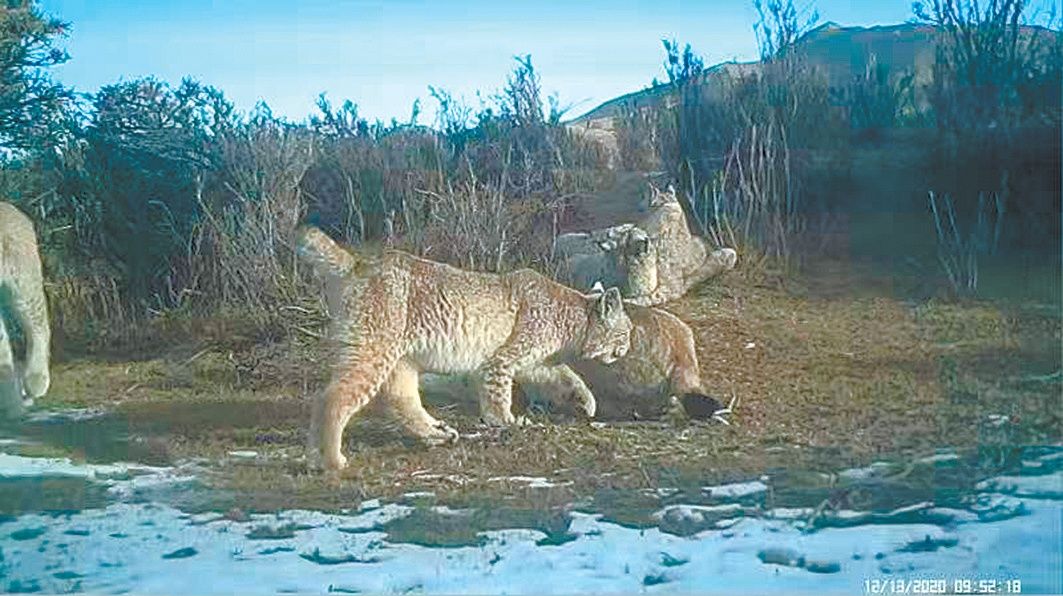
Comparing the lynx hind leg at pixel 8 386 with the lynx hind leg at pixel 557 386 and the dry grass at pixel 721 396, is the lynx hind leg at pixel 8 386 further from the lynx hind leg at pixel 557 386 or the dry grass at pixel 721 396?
the lynx hind leg at pixel 557 386

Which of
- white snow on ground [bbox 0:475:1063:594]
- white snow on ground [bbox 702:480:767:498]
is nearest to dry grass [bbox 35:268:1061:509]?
white snow on ground [bbox 702:480:767:498]

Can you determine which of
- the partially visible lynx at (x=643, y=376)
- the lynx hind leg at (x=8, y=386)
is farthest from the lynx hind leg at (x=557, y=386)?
the lynx hind leg at (x=8, y=386)

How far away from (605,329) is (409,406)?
1.29 metres

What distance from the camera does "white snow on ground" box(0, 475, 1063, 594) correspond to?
17.9 ft

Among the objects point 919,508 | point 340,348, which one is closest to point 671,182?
point 340,348

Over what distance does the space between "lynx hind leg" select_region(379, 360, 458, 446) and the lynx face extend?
3.34 ft

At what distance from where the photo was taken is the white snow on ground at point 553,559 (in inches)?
215

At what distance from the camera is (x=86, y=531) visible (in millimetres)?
6117

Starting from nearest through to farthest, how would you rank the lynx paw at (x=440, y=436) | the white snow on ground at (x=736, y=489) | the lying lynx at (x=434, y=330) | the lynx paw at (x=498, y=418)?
1. the white snow on ground at (x=736, y=489)
2. the lying lynx at (x=434, y=330)
3. the lynx paw at (x=440, y=436)
4. the lynx paw at (x=498, y=418)

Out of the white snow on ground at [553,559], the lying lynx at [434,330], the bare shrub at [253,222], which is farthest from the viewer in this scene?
the bare shrub at [253,222]

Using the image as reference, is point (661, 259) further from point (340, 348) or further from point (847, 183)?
point (340, 348)

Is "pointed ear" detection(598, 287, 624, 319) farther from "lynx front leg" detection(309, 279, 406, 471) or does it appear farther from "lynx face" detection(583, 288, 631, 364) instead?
"lynx front leg" detection(309, 279, 406, 471)

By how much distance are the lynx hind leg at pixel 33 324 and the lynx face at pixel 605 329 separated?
11.1 feet

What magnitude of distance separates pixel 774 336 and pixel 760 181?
1.04 metres
